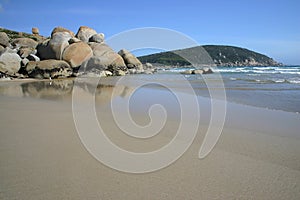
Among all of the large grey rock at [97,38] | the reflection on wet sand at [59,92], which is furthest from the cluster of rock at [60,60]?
the reflection on wet sand at [59,92]

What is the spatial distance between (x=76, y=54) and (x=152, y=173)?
1875cm

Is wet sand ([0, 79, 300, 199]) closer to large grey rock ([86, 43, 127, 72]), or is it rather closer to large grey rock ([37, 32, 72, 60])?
large grey rock ([37, 32, 72, 60])

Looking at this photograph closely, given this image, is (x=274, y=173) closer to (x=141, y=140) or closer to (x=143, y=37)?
(x=141, y=140)

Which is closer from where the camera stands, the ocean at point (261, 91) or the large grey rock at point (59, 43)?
the ocean at point (261, 91)

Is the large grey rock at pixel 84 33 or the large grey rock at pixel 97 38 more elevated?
the large grey rock at pixel 84 33

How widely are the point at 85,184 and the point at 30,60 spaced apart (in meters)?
20.0

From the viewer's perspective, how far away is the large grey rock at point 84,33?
26831 mm

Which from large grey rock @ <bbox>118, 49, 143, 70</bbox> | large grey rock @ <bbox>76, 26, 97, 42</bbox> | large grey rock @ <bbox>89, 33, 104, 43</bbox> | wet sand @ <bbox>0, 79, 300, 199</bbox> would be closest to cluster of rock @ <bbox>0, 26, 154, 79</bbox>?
large grey rock @ <bbox>89, 33, 104, 43</bbox>

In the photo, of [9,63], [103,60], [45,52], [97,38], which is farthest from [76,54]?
[97,38]

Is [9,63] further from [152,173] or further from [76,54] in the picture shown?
[152,173]

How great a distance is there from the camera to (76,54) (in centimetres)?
1975

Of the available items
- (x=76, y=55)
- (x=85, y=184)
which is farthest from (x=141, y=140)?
(x=76, y=55)

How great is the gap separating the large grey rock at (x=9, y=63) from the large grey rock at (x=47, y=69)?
780 mm

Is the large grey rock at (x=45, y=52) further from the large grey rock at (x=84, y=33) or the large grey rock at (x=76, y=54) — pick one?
the large grey rock at (x=84, y=33)
